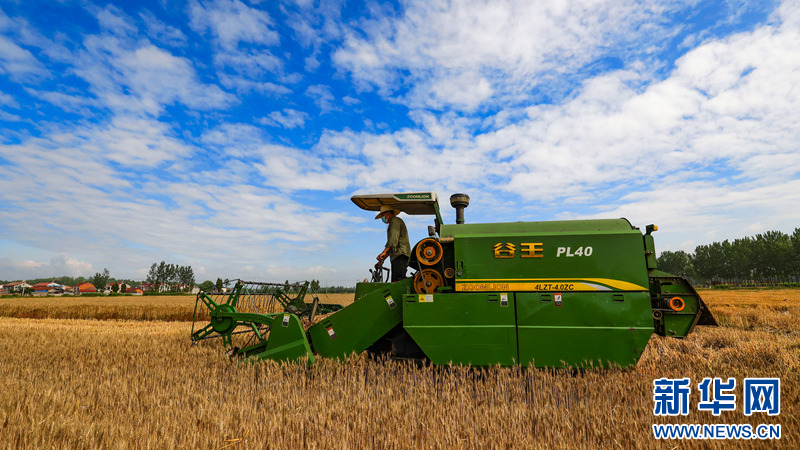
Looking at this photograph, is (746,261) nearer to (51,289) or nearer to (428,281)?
(428,281)

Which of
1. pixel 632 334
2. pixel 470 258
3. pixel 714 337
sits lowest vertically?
pixel 714 337

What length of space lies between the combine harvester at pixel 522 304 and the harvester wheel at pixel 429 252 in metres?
0.01

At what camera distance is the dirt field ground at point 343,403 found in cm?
298

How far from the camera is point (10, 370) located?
543cm

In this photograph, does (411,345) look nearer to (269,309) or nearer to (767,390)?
(269,309)

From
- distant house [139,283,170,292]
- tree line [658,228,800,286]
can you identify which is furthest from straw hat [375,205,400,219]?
tree line [658,228,800,286]

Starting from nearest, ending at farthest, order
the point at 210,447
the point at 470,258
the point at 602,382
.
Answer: the point at 210,447, the point at 602,382, the point at 470,258

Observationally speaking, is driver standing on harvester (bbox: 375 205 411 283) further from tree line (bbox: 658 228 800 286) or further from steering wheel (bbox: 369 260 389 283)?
tree line (bbox: 658 228 800 286)

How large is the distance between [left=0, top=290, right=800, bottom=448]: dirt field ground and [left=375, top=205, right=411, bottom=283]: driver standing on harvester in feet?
4.82

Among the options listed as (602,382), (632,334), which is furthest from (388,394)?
(632,334)

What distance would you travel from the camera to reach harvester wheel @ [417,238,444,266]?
5363 millimetres

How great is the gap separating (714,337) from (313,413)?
8.64 meters

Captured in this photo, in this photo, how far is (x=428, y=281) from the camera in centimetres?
537
